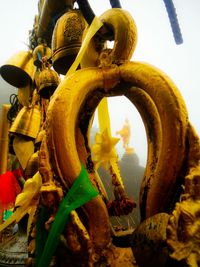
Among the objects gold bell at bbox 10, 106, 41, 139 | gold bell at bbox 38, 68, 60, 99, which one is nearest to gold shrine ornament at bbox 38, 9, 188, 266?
gold bell at bbox 38, 68, 60, 99

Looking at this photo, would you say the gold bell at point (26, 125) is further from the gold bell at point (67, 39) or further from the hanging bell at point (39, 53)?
the gold bell at point (67, 39)

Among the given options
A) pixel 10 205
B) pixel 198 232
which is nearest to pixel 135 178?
pixel 10 205

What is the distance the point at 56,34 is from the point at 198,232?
0.79 m

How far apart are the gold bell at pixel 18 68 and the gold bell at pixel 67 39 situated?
0.49m

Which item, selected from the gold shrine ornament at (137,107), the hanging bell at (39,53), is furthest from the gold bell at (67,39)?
the hanging bell at (39,53)

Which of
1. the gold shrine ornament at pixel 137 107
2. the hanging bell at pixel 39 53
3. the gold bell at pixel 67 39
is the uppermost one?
the hanging bell at pixel 39 53

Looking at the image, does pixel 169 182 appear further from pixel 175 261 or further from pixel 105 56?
pixel 105 56

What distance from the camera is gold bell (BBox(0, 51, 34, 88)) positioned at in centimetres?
121

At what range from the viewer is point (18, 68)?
124 cm

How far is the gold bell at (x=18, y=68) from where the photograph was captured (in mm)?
1215

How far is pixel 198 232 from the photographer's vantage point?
0.30 m

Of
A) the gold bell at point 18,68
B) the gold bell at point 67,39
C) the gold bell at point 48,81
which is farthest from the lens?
the gold bell at point 18,68

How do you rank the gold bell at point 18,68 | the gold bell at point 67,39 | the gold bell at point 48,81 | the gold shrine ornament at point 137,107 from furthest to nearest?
the gold bell at point 18,68
the gold bell at point 48,81
the gold bell at point 67,39
the gold shrine ornament at point 137,107

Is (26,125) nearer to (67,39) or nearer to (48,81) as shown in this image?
(48,81)
